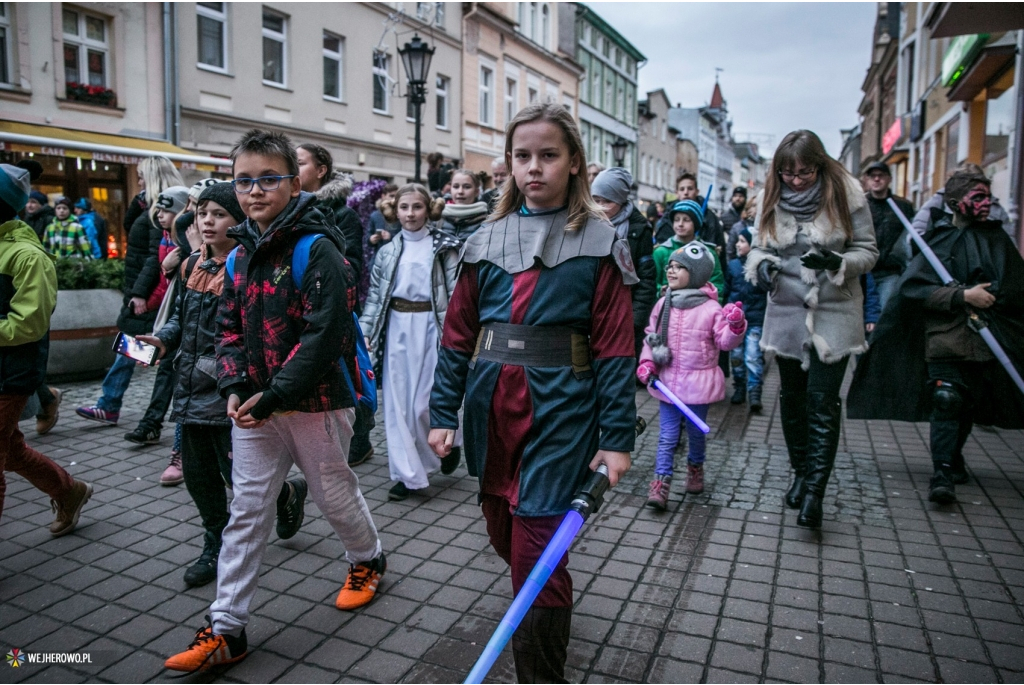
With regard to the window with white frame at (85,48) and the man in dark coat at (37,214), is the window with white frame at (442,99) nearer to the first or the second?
the window with white frame at (85,48)

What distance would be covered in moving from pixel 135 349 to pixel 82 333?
436 centimetres

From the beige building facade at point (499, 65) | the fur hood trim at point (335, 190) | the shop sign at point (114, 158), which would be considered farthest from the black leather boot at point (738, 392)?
the beige building facade at point (499, 65)

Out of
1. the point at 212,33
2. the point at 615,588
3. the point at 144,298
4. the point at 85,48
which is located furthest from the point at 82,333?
the point at 212,33

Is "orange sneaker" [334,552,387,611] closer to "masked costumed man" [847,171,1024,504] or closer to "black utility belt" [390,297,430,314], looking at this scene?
"black utility belt" [390,297,430,314]

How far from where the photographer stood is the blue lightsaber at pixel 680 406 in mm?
4652

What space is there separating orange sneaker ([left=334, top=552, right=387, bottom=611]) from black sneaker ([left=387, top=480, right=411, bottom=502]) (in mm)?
1281

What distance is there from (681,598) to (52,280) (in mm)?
3410

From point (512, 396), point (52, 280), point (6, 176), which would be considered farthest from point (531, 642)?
point (6, 176)

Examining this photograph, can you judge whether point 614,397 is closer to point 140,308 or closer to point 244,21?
point 140,308

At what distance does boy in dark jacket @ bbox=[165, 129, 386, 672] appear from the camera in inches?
120

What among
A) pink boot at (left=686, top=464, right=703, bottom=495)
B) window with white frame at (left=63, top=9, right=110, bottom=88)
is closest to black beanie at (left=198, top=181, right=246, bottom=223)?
pink boot at (left=686, top=464, right=703, bottom=495)

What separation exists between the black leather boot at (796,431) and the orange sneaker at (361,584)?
2673mm

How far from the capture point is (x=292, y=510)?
3.92 metres

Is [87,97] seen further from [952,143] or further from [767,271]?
[952,143]
